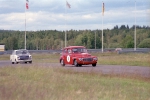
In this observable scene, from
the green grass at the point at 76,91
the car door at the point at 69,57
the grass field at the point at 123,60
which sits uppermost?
the car door at the point at 69,57

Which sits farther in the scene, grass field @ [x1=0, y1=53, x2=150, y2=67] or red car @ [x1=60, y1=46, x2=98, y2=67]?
grass field @ [x1=0, y1=53, x2=150, y2=67]

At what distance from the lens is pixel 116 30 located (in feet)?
515

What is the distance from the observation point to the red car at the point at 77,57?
107ft

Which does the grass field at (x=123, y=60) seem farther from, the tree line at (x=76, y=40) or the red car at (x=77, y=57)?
the tree line at (x=76, y=40)

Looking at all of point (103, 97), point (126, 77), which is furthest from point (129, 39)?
point (103, 97)

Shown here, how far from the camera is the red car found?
3253cm

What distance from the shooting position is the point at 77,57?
32.8m

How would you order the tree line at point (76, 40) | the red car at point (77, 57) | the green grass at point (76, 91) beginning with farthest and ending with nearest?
the tree line at point (76, 40)
the red car at point (77, 57)
the green grass at point (76, 91)

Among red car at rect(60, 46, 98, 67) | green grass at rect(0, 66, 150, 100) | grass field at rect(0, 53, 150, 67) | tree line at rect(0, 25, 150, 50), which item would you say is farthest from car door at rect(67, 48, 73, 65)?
tree line at rect(0, 25, 150, 50)

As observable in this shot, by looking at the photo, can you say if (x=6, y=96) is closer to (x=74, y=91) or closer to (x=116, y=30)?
(x=74, y=91)

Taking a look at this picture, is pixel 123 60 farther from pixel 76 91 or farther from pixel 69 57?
pixel 76 91

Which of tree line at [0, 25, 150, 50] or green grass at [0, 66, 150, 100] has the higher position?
tree line at [0, 25, 150, 50]

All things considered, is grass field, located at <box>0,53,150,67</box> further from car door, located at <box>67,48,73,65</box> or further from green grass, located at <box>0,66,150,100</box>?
green grass, located at <box>0,66,150,100</box>

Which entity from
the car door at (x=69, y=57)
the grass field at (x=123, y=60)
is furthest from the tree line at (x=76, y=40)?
the car door at (x=69, y=57)
